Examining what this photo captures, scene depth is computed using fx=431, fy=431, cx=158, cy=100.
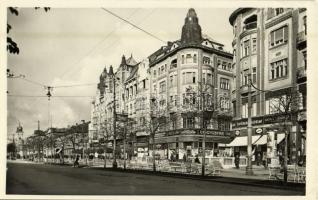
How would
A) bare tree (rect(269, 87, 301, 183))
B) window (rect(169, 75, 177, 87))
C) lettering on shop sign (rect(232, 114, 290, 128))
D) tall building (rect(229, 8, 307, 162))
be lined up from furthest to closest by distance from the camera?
window (rect(169, 75, 177, 87)) → lettering on shop sign (rect(232, 114, 290, 128)) → tall building (rect(229, 8, 307, 162)) → bare tree (rect(269, 87, 301, 183))

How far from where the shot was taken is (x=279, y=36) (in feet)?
56.3

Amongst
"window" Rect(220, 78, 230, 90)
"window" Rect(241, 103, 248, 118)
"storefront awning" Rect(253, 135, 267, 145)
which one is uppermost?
"window" Rect(220, 78, 230, 90)

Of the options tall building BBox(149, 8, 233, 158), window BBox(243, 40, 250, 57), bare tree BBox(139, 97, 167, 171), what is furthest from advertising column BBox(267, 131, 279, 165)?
bare tree BBox(139, 97, 167, 171)

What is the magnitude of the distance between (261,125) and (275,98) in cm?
171

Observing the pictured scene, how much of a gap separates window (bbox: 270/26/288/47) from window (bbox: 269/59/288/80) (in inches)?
40.8

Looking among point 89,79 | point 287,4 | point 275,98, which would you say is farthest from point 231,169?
point 287,4

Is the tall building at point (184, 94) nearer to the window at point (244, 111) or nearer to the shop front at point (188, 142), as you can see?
the shop front at point (188, 142)

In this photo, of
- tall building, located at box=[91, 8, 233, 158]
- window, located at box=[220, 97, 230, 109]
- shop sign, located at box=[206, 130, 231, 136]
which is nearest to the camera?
tall building, located at box=[91, 8, 233, 158]

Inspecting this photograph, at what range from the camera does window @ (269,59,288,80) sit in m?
18.8

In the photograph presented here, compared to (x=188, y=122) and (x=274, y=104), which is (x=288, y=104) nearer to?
(x=274, y=104)

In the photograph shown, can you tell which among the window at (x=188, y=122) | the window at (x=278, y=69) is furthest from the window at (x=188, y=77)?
the window at (x=278, y=69)

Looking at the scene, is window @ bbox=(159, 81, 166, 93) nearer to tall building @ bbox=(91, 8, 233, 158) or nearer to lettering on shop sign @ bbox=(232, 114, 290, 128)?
tall building @ bbox=(91, 8, 233, 158)

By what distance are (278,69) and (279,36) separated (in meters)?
2.44
